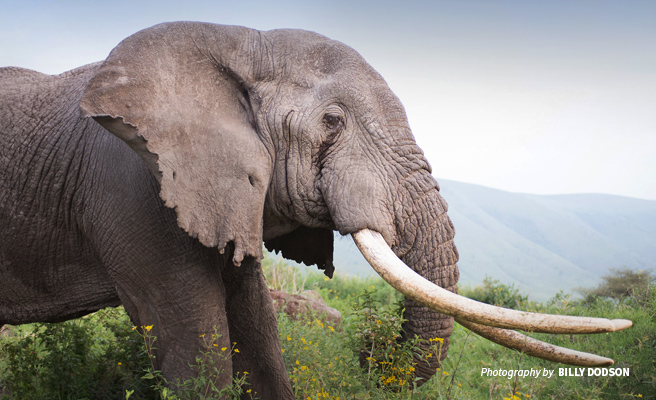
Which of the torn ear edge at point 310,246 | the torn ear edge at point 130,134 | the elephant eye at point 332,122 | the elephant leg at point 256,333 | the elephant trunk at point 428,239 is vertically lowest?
the elephant leg at point 256,333

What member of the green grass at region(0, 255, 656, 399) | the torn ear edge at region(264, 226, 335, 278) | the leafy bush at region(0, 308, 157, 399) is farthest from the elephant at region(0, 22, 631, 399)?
the leafy bush at region(0, 308, 157, 399)

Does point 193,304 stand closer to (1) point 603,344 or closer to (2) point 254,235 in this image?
(2) point 254,235

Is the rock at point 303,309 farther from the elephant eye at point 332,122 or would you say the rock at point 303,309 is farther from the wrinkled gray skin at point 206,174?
the elephant eye at point 332,122

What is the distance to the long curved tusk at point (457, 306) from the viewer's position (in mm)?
3000

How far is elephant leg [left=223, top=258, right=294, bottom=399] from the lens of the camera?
4559 mm

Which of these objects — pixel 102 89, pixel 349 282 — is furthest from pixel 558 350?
pixel 349 282

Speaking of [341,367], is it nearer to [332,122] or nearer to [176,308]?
[176,308]

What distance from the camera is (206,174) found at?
3.54 m

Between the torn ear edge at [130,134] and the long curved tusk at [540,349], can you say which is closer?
the torn ear edge at [130,134]

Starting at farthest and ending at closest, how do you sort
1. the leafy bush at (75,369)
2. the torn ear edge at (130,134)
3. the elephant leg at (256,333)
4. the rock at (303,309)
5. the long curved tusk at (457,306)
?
the rock at (303,309) < the leafy bush at (75,369) < the elephant leg at (256,333) < the torn ear edge at (130,134) < the long curved tusk at (457,306)

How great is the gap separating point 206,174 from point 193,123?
0.31 meters

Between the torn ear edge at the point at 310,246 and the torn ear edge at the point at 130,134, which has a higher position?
the torn ear edge at the point at 130,134

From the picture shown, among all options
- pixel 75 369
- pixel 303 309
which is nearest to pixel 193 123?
pixel 75 369

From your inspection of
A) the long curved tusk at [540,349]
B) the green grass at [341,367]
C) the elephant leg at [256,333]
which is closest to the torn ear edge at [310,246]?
the elephant leg at [256,333]
